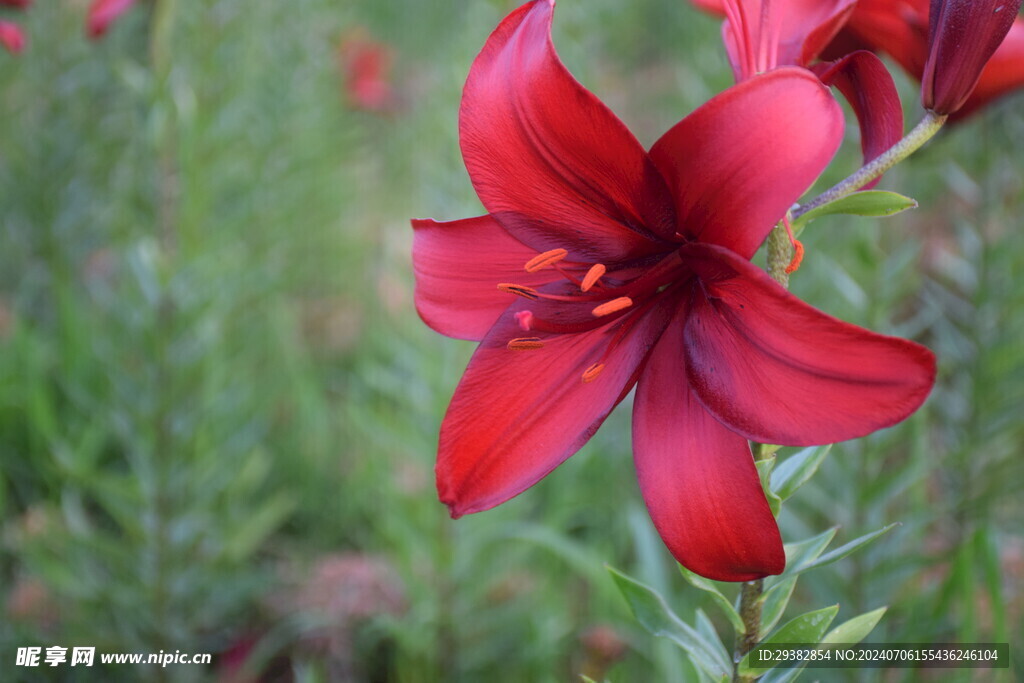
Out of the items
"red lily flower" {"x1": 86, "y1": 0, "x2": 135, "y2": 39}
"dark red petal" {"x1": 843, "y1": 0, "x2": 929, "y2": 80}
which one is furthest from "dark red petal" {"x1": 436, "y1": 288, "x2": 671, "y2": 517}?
"red lily flower" {"x1": 86, "y1": 0, "x2": 135, "y2": 39}

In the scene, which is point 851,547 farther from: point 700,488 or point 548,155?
point 548,155

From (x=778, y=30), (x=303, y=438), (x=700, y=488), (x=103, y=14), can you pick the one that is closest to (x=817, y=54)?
(x=778, y=30)

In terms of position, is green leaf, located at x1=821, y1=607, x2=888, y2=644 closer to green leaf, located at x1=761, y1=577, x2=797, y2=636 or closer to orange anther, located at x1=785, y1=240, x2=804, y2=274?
green leaf, located at x1=761, y1=577, x2=797, y2=636

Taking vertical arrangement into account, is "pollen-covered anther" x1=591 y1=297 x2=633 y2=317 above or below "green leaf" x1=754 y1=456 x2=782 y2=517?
above

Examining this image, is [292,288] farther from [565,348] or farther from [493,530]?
[565,348]

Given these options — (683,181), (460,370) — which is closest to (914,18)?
(683,181)

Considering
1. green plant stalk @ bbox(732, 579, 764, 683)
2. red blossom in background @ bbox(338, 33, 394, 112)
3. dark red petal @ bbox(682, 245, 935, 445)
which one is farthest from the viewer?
red blossom in background @ bbox(338, 33, 394, 112)

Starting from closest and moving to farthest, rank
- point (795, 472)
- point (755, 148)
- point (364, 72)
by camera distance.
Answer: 1. point (755, 148)
2. point (795, 472)
3. point (364, 72)
